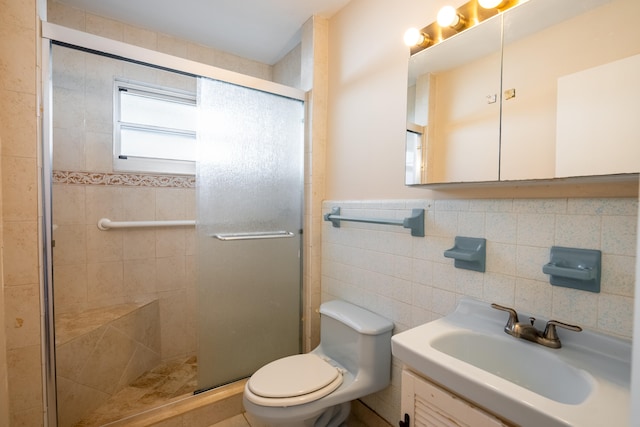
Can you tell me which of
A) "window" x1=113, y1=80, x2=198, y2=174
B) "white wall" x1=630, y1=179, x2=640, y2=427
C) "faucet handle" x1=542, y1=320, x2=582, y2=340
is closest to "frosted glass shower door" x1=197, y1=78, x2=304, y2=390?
"window" x1=113, y1=80, x2=198, y2=174

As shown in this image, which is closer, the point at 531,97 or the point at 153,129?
the point at 531,97

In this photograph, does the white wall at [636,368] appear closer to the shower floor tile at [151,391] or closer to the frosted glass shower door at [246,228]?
the frosted glass shower door at [246,228]

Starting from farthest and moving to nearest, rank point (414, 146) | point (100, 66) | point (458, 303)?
point (100, 66) → point (414, 146) → point (458, 303)

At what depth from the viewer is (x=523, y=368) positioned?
91 cm

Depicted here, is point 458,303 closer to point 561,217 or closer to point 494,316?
point 494,316

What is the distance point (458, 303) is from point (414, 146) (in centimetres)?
71

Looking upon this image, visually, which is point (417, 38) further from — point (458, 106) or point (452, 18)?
point (458, 106)

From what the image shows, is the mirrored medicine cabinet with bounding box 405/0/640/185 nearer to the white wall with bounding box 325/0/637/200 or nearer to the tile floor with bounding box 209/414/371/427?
the white wall with bounding box 325/0/637/200

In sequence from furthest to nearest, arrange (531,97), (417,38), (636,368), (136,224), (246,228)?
(136,224)
(246,228)
(417,38)
(531,97)
(636,368)

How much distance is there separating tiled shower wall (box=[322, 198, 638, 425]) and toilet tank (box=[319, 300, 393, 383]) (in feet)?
0.25

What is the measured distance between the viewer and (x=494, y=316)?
1.05m

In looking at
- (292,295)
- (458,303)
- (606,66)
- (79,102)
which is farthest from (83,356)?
(606,66)

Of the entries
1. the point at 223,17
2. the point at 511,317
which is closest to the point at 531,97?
the point at 511,317

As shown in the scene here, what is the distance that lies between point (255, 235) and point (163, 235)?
0.88 meters
